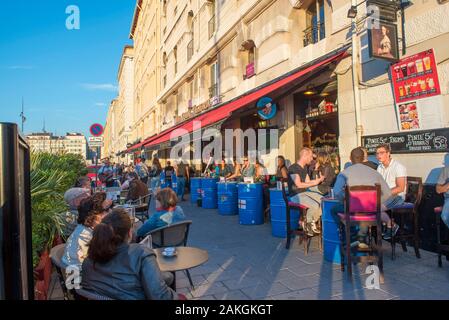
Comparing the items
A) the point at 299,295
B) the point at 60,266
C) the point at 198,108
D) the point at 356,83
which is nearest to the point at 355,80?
the point at 356,83

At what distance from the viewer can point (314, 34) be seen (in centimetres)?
867

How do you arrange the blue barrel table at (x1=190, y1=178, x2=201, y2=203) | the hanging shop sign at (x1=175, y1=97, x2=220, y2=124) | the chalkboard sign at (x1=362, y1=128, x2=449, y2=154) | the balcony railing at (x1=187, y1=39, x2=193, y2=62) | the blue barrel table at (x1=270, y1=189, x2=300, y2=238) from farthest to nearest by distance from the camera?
the balcony railing at (x1=187, y1=39, x2=193, y2=62) < the hanging shop sign at (x1=175, y1=97, x2=220, y2=124) < the blue barrel table at (x1=190, y1=178, x2=201, y2=203) < the blue barrel table at (x1=270, y1=189, x2=300, y2=238) < the chalkboard sign at (x1=362, y1=128, x2=449, y2=154)

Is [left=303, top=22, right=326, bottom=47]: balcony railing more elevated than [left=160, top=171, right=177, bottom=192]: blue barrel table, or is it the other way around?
[left=303, top=22, right=326, bottom=47]: balcony railing

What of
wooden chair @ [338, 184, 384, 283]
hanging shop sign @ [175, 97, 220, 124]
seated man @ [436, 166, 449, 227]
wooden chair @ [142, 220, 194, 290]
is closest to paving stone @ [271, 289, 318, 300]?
wooden chair @ [338, 184, 384, 283]

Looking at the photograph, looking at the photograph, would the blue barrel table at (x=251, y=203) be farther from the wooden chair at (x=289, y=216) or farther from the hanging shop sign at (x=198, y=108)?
the hanging shop sign at (x=198, y=108)

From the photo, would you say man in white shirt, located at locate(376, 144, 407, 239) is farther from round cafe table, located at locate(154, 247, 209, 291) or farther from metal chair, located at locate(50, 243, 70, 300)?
metal chair, located at locate(50, 243, 70, 300)

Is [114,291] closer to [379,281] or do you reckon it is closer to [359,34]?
[379,281]

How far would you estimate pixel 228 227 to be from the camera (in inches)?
297

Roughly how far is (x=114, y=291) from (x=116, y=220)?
0.49 meters

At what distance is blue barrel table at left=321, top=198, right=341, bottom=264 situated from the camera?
185 inches

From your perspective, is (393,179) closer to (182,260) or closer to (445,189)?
(445,189)

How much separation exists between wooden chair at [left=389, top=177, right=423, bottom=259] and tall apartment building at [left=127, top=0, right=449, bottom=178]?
357mm

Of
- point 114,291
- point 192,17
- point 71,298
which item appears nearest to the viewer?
point 114,291
